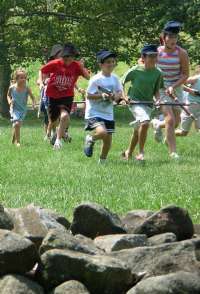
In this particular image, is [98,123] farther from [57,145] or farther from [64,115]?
[64,115]

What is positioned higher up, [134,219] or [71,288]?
[71,288]

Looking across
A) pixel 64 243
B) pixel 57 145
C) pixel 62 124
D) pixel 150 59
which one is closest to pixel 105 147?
pixel 150 59

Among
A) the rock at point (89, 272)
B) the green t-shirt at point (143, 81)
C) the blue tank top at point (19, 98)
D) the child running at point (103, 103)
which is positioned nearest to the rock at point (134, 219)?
the rock at point (89, 272)

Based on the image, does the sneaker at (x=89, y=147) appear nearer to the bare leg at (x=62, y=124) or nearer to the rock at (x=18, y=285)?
the bare leg at (x=62, y=124)

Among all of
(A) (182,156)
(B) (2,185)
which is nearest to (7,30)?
(A) (182,156)

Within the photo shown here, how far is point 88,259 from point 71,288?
0.22 m

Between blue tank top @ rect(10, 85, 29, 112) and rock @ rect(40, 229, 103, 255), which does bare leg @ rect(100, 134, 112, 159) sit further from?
rock @ rect(40, 229, 103, 255)

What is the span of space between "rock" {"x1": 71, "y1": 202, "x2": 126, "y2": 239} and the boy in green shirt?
22.5 ft

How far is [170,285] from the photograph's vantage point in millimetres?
5703

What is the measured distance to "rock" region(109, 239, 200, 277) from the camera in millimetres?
6105

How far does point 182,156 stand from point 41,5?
79.2 ft

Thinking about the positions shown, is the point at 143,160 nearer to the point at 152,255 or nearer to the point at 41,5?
the point at 152,255

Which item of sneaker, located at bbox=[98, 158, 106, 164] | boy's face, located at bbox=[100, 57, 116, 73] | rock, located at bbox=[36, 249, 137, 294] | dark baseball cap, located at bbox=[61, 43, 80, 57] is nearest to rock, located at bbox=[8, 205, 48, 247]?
rock, located at bbox=[36, 249, 137, 294]

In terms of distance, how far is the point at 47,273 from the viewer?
6.04m
